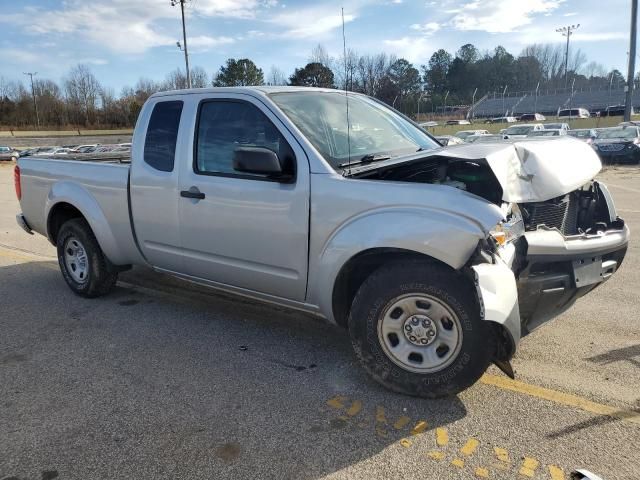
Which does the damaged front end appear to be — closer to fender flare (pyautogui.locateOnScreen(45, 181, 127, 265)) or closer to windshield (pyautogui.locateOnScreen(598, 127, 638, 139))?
fender flare (pyautogui.locateOnScreen(45, 181, 127, 265))

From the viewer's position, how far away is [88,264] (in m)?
5.27

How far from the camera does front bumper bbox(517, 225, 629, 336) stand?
121 inches

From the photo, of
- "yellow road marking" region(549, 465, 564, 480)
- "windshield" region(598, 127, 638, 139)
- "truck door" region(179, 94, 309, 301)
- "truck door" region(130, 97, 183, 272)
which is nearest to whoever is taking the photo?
"yellow road marking" region(549, 465, 564, 480)

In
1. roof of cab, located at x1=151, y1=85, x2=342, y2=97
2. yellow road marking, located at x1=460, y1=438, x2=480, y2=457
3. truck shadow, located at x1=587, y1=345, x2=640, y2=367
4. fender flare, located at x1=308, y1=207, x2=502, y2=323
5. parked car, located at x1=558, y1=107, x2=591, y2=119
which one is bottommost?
yellow road marking, located at x1=460, y1=438, x2=480, y2=457

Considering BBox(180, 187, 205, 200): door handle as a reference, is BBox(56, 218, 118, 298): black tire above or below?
below

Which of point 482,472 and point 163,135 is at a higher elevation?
point 163,135

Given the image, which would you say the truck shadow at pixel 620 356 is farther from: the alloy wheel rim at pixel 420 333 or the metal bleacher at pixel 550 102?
the metal bleacher at pixel 550 102

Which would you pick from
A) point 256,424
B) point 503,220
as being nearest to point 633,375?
point 503,220

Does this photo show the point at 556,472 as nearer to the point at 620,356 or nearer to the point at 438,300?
the point at 438,300

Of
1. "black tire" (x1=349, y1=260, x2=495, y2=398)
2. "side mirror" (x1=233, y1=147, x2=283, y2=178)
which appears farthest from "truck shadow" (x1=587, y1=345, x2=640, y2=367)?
"side mirror" (x1=233, y1=147, x2=283, y2=178)

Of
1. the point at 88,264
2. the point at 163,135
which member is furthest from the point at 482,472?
the point at 88,264

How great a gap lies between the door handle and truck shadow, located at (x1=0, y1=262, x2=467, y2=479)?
115 cm

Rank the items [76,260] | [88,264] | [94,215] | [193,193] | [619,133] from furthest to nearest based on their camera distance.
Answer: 1. [619,133]
2. [76,260]
3. [88,264]
4. [94,215]
5. [193,193]

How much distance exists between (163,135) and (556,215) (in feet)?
10.2
